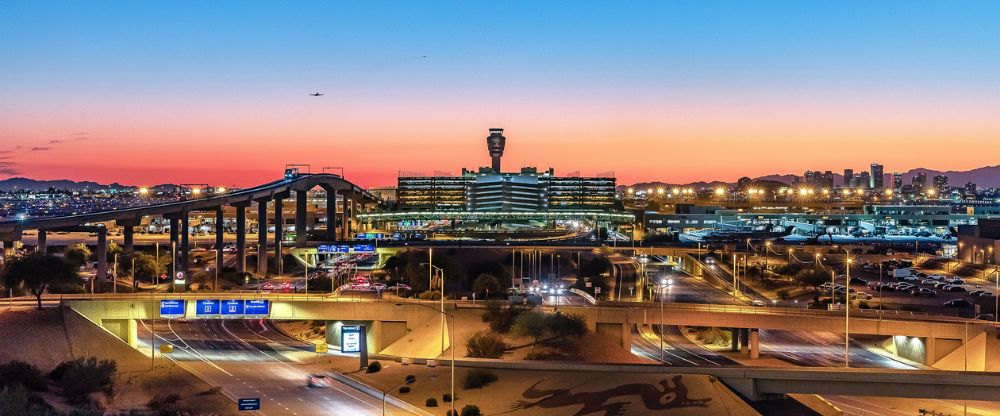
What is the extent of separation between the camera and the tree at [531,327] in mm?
58375

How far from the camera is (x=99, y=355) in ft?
181

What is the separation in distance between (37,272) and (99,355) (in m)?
11.3

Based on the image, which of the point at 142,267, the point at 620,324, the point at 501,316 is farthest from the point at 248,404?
the point at 142,267

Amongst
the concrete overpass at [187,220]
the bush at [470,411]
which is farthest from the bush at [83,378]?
the concrete overpass at [187,220]

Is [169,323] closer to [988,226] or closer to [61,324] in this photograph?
[61,324]

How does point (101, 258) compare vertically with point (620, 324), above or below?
above

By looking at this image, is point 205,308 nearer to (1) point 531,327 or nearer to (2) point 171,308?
(2) point 171,308

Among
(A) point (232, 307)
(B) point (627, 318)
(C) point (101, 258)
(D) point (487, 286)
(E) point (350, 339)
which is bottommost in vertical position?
(E) point (350, 339)

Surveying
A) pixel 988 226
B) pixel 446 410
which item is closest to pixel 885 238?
pixel 988 226

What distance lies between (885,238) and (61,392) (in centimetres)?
15583

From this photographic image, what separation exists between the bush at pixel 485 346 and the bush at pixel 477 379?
781 centimetres

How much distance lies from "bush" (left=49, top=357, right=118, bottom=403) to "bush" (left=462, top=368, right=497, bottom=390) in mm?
18267

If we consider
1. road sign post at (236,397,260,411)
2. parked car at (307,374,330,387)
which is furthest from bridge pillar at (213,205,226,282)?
road sign post at (236,397,260,411)

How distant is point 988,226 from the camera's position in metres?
114
